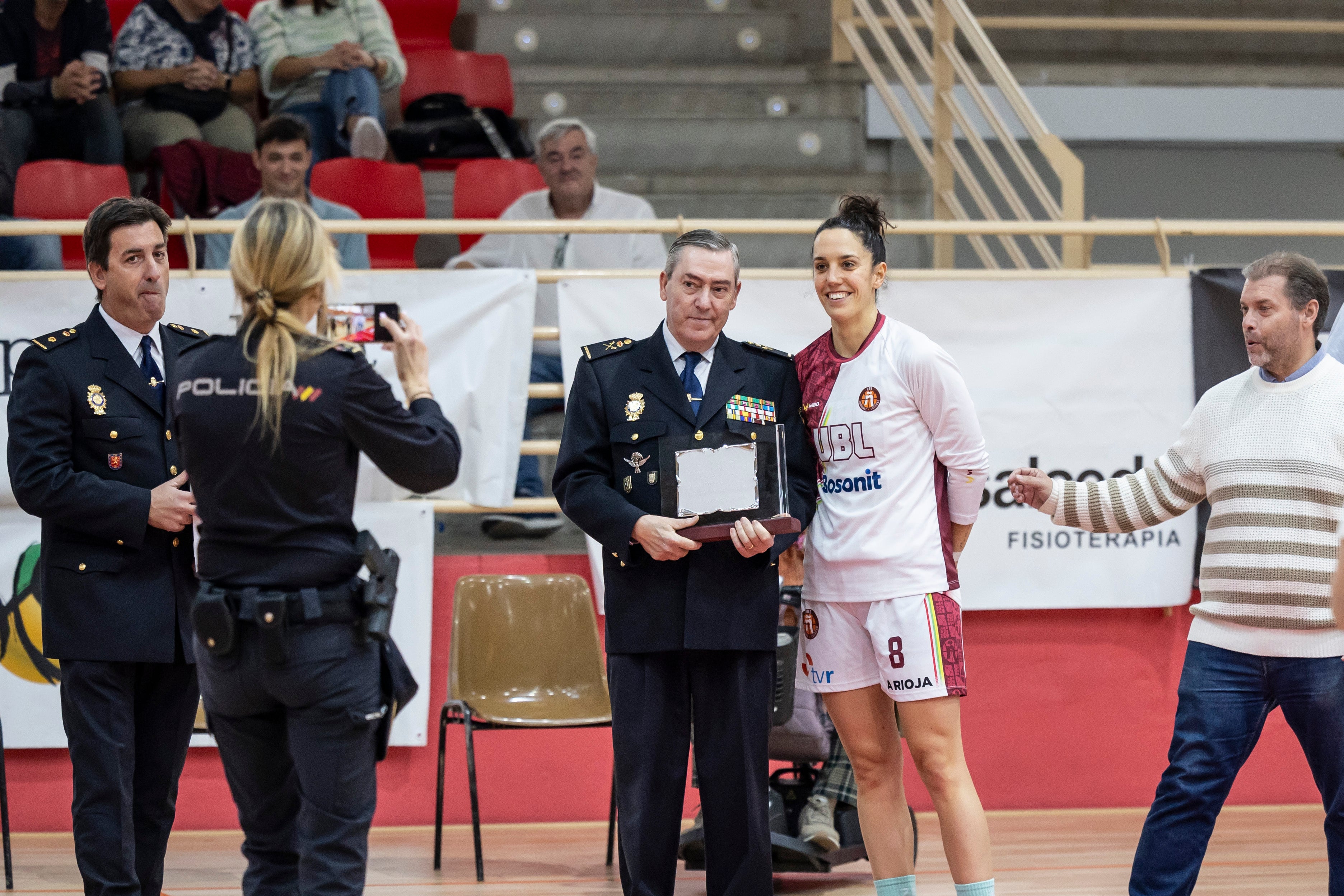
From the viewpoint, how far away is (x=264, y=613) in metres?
2.35

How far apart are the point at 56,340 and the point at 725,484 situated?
155cm

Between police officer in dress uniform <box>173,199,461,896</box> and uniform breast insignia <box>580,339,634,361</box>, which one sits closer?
police officer in dress uniform <box>173,199,461,896</box>

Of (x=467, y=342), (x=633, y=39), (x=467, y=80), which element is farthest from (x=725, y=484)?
(x=633, y=39)

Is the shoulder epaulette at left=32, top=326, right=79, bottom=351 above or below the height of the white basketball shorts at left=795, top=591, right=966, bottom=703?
above

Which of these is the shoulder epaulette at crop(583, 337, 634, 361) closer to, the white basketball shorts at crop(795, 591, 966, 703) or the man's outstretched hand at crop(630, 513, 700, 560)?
the man's outstretched hand at crop(630, 513, 700, 560)

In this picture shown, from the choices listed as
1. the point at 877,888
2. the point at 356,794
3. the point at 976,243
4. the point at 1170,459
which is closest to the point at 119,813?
the point at 356,794

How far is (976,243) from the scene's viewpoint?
610cm

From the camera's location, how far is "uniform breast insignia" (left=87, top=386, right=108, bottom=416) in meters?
3.06

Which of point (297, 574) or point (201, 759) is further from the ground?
point (297, 574)

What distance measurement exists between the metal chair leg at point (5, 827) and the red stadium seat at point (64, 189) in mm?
2608

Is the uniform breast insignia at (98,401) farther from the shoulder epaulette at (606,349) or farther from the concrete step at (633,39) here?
the concrete step at (633,39)

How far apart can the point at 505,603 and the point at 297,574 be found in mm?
2253

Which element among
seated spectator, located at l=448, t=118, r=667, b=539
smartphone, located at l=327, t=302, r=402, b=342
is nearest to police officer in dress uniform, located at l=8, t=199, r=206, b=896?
smartphone, located at l=327, t=302, r=402, b=342

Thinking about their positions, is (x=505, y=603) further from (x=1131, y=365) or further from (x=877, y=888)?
(x=1131, y=365)
